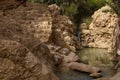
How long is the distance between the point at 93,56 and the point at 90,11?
20.5 metres

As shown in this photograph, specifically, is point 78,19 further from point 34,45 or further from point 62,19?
point 34,45

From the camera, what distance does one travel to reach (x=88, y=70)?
85.1 ft

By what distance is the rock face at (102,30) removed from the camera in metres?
43.1

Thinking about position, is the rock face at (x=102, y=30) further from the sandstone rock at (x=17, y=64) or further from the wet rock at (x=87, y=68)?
the sandstone rock at (x=17, y=64)

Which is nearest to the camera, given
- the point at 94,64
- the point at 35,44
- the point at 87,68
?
the point at 35,44

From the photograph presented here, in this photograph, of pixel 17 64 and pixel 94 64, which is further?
pixel 94 64

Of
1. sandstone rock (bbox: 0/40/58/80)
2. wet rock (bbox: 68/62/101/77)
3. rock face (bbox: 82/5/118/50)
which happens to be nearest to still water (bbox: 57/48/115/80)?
wet rock (bbox: 68/62/101/77)

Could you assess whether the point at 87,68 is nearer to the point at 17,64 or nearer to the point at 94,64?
the point at 94,64

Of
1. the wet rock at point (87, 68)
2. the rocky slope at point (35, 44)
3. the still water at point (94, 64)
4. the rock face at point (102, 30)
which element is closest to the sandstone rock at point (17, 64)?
the rocky slope at point (35, 44)

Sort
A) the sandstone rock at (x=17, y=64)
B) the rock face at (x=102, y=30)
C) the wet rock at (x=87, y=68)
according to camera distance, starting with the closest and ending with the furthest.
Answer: the sandstone rock at (x=17, y=64), the wet rock at (x=87, y=68), the rock face at (x=102, y=30)

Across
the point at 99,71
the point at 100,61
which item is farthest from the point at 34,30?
the point at 99,71

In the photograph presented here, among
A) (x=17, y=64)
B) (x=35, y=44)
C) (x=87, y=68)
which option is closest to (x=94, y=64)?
(x=87, y=68)

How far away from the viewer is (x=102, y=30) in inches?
1745

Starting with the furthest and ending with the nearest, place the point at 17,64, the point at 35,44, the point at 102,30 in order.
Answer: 1. the point at 102,30
2. the point at 35,44
3. the point at 17,64
